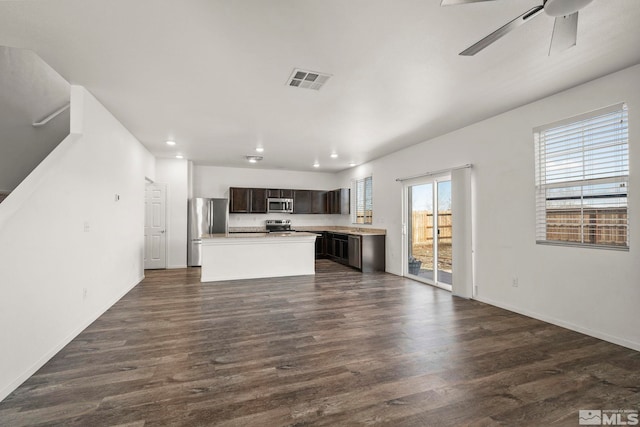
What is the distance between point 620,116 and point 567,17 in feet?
6.26

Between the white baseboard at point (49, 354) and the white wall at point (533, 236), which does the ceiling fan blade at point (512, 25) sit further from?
the white baseboard at point (49, 354)

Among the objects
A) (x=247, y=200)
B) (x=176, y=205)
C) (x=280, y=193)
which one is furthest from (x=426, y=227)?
(x=176, y=205)

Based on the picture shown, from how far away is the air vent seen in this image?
294 centimetres

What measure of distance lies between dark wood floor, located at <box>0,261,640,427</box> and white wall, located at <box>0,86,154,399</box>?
25 centimetres

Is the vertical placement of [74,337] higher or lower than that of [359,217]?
lower

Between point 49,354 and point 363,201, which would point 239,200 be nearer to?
point 363,201

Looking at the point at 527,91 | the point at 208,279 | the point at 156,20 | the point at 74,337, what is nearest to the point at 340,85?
the point at 156,20

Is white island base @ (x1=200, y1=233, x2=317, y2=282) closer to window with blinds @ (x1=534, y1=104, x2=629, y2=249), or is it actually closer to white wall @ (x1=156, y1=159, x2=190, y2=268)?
white wall @ (x1=156, y1=159, x2=190, y2=268)

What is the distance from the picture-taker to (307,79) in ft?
10.1

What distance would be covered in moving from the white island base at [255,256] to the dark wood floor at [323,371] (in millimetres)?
1772

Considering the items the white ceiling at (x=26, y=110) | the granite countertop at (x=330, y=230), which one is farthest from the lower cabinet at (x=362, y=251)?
the white ceiling at (x=26, y=110)

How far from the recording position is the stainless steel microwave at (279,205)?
333 inches

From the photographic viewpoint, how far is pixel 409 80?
3.08 meters

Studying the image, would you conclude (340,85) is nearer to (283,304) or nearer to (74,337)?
(283,304)
